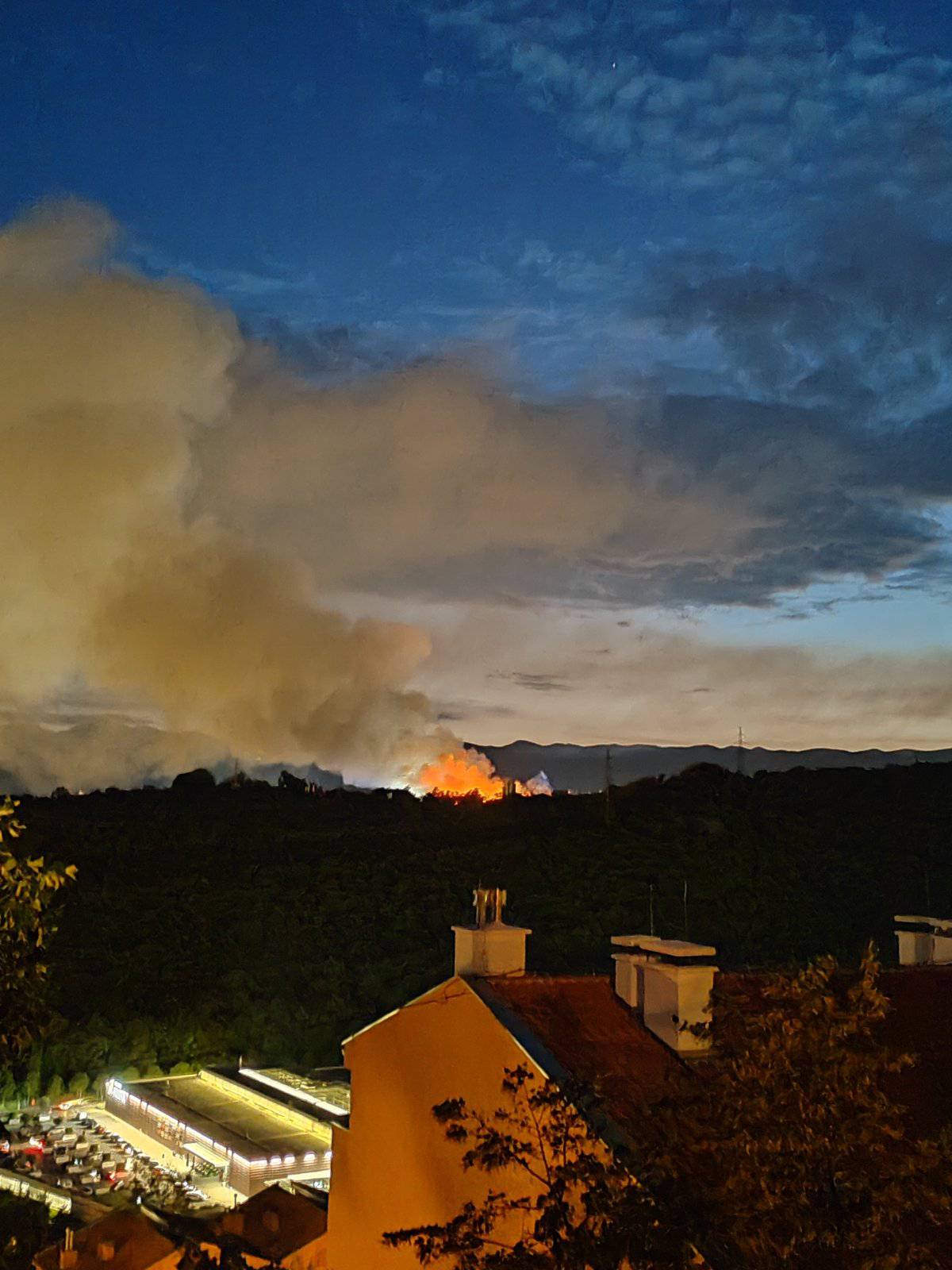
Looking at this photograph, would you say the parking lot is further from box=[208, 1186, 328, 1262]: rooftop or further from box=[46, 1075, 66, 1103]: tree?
box=[208, 1186, 328, 1262]: rooftop

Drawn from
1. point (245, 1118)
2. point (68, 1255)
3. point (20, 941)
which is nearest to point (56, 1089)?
point (245, 1118)

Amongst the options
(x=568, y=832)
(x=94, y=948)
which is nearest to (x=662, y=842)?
(x=568, y=832)

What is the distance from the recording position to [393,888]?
6344cm

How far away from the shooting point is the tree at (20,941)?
670 cm

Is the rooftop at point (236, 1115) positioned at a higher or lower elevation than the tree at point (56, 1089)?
higher

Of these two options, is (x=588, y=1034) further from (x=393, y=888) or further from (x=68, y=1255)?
(x=393, y=888)

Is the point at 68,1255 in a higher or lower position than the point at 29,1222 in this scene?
higher

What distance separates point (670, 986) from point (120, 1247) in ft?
31.9

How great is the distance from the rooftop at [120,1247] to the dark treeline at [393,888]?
45.7 ft

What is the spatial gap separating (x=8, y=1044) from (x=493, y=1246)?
4.88 metres

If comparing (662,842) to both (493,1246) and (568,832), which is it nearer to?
(568,832)

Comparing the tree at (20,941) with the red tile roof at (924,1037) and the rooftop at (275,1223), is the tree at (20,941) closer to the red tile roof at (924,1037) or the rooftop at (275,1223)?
the red tile roof at (924,1037)

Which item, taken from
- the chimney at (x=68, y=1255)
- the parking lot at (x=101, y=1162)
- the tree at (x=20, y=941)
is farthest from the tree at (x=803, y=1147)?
the parking lot at (x=101, y=1162)

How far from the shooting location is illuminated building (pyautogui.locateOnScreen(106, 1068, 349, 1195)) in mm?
21828
